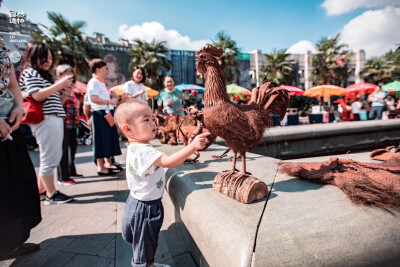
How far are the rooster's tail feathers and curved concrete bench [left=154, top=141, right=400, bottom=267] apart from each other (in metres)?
0.66

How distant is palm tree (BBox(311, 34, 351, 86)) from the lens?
2400cm

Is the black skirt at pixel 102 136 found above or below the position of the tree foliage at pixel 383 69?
below

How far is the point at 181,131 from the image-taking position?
297 centimetres

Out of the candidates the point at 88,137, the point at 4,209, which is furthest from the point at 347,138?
the point at 88,137

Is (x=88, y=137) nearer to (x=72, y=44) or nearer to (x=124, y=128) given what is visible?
(x=124, y=128)

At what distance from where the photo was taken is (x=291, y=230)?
1.01 metres

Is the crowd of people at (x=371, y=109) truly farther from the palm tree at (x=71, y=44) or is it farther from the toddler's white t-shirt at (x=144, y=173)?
the palm tree at (x=71, y=44)

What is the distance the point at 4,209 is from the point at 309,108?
24.4 meters

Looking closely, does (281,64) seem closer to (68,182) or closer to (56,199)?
(68,182)

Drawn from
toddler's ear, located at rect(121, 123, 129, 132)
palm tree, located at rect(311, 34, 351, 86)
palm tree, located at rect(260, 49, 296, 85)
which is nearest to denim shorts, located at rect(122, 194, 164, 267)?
toddler's ear, located at rect(121, 123, 129, 132)

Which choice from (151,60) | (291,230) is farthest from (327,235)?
(151,60)

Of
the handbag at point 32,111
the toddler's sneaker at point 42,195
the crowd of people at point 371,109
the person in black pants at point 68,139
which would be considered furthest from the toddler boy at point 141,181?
the crowd of people at point 371,109

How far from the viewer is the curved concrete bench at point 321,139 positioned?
3.80m

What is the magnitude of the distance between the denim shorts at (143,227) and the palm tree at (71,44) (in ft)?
59.6
